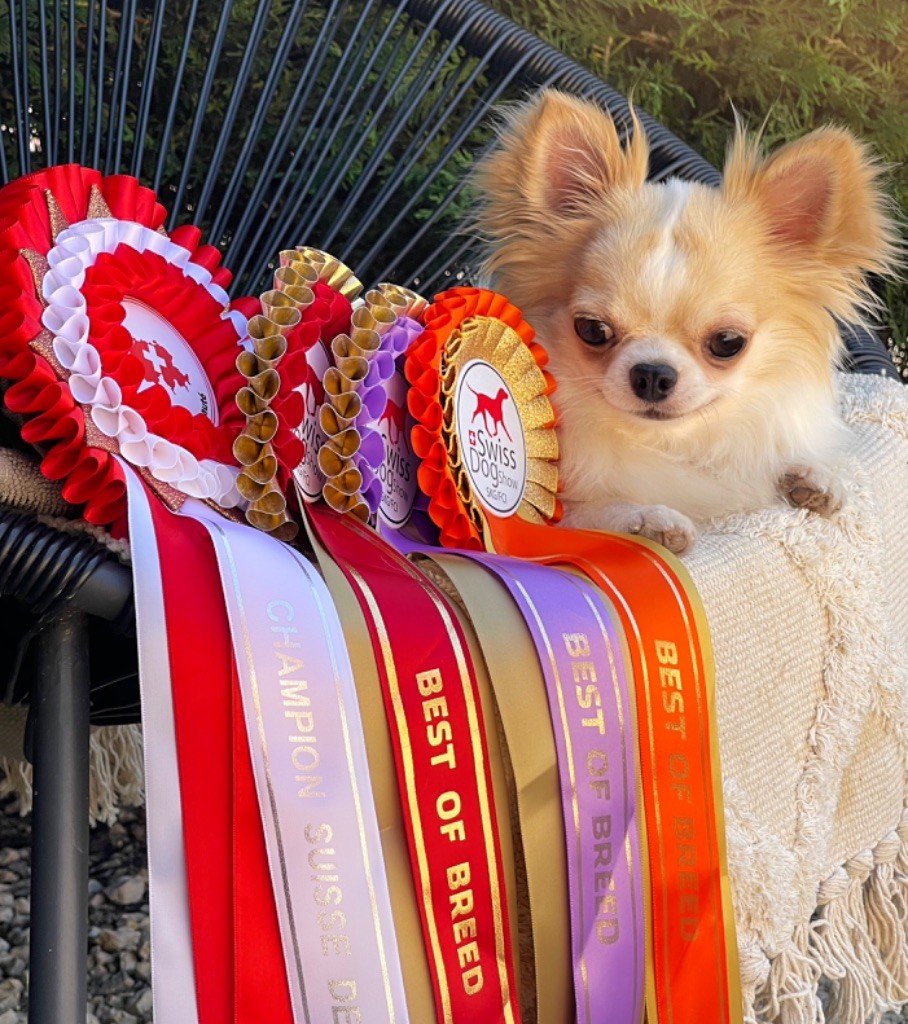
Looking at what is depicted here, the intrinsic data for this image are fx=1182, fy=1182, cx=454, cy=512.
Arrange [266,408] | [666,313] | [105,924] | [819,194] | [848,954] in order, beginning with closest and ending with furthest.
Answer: [266,408] → [848,954] → [666,313] → [819,194] → [105,924]

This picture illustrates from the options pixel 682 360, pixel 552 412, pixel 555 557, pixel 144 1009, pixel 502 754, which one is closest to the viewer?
pixel 502 754

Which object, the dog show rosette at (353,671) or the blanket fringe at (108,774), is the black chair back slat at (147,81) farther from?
the blanket fringe at (108,774)

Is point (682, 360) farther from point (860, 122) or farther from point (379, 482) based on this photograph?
point (860, 122)

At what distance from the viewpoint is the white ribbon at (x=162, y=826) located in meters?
0.76

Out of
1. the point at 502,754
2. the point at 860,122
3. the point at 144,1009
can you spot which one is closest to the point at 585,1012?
the point at 502,754

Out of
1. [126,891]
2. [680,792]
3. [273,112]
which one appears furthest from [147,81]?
[680,792]

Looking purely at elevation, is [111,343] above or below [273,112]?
below

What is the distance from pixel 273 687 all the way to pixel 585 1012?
14.5 inches

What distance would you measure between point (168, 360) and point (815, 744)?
2.53 ft

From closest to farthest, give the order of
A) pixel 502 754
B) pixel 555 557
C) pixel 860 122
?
pixel 502 754
pixel 555 557
pixel 860 122

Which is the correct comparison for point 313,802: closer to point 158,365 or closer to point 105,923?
point 158,365

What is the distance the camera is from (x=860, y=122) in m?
2.59

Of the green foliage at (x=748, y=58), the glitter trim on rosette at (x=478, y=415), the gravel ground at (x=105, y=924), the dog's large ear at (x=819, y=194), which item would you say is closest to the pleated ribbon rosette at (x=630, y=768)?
the glitter trim on rosette at (x=478, y=415)

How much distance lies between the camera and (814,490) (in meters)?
1.37
